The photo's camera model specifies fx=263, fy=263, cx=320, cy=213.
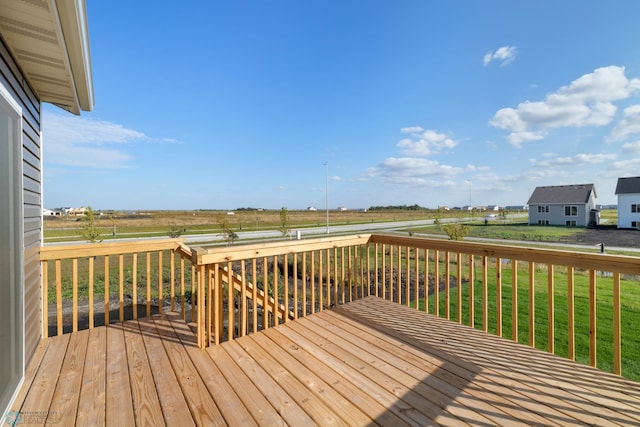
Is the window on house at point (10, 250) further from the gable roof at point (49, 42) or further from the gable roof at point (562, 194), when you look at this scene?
the gable roof at point (562, 194)

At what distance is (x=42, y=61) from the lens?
2170mm

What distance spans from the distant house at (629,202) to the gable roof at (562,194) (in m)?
3.44

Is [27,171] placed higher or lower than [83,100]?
lower

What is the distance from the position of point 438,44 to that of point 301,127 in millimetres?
9746

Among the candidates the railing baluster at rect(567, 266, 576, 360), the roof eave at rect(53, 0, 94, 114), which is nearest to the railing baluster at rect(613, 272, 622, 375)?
the railing baluster at rect(567, 266, 576, 360)

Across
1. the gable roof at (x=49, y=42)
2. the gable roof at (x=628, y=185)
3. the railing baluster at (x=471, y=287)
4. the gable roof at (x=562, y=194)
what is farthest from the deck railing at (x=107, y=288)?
the gable roof at (x=562, y=194)

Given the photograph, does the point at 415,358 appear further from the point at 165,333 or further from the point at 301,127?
the point at 301,127

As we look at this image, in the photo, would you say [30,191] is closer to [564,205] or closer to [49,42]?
[49,42]

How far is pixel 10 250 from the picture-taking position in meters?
1.73

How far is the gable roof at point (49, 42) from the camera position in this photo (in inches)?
62.5

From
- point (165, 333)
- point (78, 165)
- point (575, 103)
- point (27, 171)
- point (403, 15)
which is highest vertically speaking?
point (403, 15)

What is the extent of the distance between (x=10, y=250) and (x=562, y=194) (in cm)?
3650

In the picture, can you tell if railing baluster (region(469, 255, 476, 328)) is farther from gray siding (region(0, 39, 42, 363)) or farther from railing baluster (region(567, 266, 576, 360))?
gray siding (region(0, 39, 42, 363))

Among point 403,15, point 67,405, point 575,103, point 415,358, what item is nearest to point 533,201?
point 575,103
